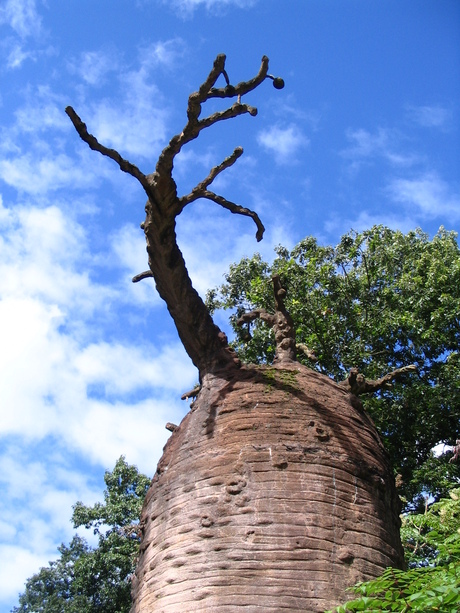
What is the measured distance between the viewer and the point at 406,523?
8828mm

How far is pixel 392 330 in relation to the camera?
1327 centimetres

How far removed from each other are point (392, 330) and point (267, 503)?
→ 10.4 metres

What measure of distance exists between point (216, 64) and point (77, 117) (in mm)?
1047

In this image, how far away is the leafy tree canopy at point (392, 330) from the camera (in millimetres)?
12516

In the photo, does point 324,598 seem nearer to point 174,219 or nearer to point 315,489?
point 315,489

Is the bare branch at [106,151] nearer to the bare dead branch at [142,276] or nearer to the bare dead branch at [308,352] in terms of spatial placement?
the bare dead branch at [142,276]

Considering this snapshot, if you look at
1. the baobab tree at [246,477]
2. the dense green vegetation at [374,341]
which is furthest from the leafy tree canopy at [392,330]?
the baobab tree at [246,477]

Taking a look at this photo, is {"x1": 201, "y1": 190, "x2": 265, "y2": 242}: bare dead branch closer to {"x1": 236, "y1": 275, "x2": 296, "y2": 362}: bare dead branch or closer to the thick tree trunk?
{"x1": 236, "y1": 275, "x2": 296, "y2": 362}: bare dead branch

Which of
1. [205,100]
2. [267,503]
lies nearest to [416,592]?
[267,503]

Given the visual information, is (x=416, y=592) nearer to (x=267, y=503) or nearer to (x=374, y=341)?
(x=267, y=503)

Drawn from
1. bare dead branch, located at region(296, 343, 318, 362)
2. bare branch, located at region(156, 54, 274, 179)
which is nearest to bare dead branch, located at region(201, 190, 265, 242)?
bare branch, located at region(156, 54, 274, 179)

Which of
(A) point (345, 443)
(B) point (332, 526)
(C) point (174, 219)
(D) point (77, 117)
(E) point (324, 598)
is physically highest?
(D) point (77, 117)

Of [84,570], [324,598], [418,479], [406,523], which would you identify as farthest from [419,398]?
[324,598]

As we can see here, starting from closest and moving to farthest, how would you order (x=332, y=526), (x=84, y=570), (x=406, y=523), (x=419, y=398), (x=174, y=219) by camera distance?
1. (x=332, y=526)
2. (x=174, y=219)
3. (x=406, y=523)
4. (x=419, y=398)
5. (x=84, y=570)
